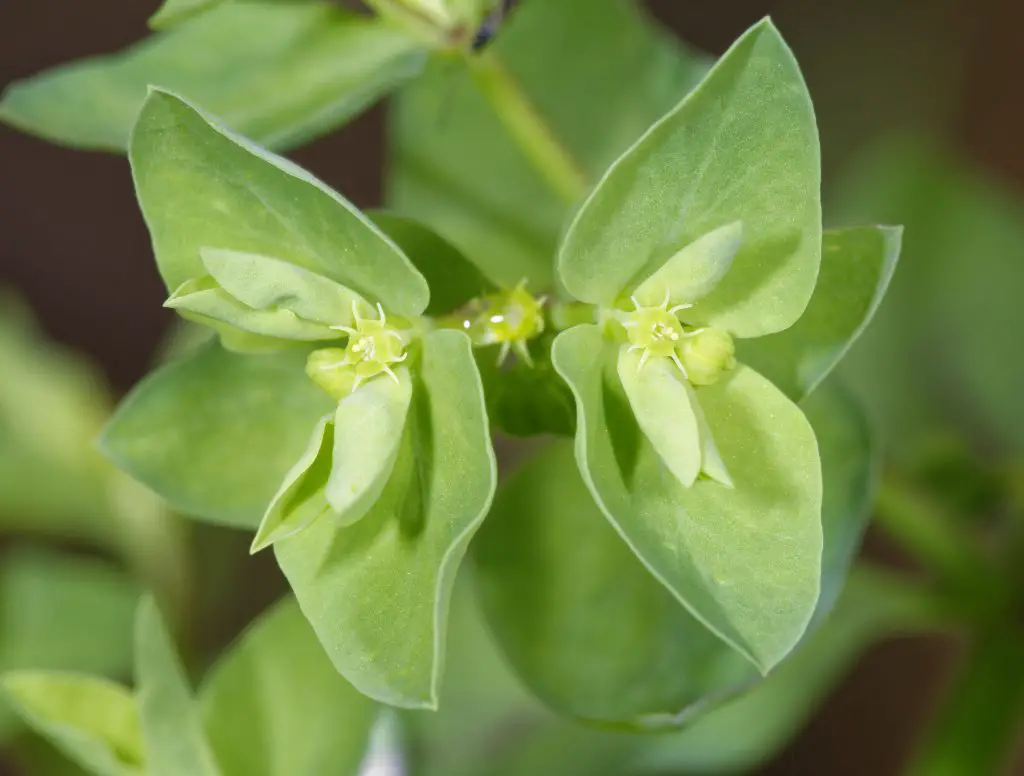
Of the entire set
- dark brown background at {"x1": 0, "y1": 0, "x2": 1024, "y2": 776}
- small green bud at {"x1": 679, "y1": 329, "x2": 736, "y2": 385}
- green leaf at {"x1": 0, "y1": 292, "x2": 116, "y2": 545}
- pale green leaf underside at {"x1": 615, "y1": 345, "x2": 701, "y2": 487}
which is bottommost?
green leaf at {"x1": 0, "y1": 292, "x2": 116, "y2": 545}

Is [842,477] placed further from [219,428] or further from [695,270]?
[219,428]

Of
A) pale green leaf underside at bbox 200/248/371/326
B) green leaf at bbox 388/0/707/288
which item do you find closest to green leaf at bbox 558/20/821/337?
pale green leaf underside at bbox 200/248/371/326

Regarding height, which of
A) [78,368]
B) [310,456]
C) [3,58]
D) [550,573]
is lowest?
[78,368]

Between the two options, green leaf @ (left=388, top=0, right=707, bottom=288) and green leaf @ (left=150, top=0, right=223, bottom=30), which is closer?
green leaf @ (left=150, top=0, right=223, bottom=30)

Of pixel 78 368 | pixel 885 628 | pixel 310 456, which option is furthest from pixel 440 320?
pixel 78 368

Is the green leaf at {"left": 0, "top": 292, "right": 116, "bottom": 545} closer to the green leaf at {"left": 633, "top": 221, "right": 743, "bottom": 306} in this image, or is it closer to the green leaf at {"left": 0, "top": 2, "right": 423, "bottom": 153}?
the green leaf at {"left": 0, "top": 2, "right": 423, "bottom": 153}

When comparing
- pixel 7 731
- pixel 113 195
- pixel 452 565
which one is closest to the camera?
pixel 452 565

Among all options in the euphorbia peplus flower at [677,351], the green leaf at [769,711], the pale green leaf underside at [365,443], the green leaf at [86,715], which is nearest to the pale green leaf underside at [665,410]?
the euphorbia peplus flower at [677,351]

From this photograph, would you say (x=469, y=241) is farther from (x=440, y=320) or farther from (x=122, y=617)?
(x=122, y=617)
